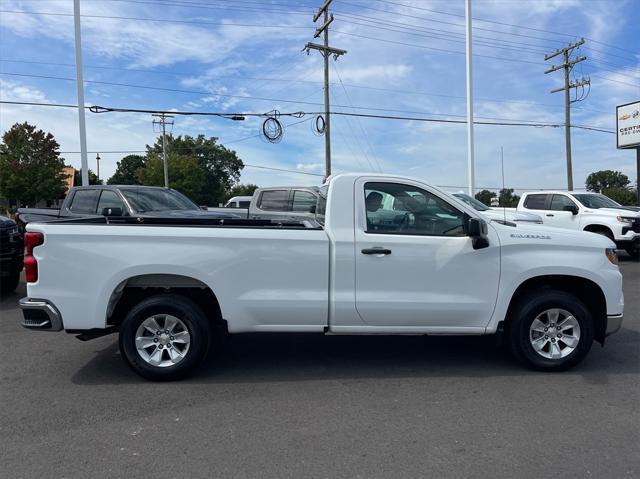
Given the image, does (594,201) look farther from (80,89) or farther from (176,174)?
(176,174)

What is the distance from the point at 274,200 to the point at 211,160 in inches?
2836

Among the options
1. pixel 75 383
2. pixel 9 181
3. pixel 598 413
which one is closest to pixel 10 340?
pixel 75 383

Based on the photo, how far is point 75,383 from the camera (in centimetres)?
466

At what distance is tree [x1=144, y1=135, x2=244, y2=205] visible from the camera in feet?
241

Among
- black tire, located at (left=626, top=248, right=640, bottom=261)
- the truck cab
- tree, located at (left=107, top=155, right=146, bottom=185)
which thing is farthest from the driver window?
tree, located at (left=107, top=155, right=146, bottom=185)

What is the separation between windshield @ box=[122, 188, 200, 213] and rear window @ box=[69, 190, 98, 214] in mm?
714

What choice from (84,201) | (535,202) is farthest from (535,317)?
(535,202)

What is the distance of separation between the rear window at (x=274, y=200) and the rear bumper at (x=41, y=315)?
24.7 ft

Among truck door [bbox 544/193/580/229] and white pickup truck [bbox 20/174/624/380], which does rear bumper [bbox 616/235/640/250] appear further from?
white pickup truck [bbox 20/174/624/380]

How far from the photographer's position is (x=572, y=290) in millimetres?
A: 5109

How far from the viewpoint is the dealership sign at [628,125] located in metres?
26.3

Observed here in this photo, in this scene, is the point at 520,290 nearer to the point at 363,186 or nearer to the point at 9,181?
the point at 363,186

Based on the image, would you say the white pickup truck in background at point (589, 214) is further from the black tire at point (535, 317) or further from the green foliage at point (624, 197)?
the green foliage at point (624, 197)

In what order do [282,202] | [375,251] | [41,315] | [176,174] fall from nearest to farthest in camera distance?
[41,315] < [375,251] < [282,202] < [176,174]
